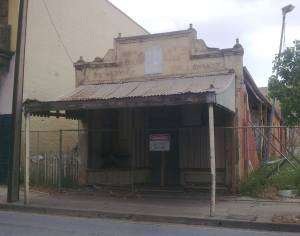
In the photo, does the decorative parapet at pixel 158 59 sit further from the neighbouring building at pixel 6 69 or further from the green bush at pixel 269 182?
the green bush at pixel 269 182

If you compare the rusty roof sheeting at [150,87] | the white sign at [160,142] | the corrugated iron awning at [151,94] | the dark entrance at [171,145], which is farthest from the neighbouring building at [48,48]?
the white sign at [160,142]

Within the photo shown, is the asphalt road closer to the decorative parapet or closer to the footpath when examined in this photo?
the footpath

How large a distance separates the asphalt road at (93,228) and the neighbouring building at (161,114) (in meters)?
3.23

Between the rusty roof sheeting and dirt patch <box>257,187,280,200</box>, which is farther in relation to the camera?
dirt patch <box>257,187,280,200</box>

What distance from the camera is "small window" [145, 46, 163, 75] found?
16.5 metres

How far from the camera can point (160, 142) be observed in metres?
15.6

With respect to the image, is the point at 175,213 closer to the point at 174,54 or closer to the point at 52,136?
the point at 174,54

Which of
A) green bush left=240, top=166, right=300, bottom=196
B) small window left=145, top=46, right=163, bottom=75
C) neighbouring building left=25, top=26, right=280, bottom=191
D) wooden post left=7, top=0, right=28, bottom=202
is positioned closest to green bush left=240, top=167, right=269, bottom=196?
green bush left=240, top=166, right=300, bottom=196

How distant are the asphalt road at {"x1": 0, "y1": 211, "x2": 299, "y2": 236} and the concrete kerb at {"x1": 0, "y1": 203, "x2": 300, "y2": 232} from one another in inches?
11.7

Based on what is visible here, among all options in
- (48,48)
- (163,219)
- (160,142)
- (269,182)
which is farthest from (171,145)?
(48,48)

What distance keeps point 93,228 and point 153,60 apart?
732cm

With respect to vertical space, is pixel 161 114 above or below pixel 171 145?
above

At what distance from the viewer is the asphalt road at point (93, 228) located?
10195 mm

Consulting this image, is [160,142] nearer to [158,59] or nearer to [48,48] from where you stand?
[158,59]
